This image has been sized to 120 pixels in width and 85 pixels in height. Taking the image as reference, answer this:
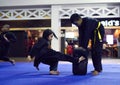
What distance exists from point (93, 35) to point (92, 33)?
59 mm

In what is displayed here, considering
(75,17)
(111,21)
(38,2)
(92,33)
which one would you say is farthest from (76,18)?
(111,21)

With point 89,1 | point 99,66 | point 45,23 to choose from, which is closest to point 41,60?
point 99,66

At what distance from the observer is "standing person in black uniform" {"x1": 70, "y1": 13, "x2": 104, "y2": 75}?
555 centimetres

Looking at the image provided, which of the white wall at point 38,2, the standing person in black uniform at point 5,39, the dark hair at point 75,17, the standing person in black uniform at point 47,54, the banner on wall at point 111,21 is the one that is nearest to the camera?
the dark hair at point 75,17

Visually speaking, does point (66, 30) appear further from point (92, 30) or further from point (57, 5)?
point (92, 30)

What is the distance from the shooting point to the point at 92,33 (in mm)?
5746

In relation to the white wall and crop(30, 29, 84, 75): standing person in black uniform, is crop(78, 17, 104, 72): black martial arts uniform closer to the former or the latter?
crop(30, 29, 84, 75): standing person in black uniform

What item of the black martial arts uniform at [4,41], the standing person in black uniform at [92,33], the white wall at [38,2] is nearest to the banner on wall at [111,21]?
the white wall at [38,2]

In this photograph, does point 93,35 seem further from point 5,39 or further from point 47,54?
point 5,39

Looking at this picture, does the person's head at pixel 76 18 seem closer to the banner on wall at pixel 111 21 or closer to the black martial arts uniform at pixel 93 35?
the black martial arts uniform at pixel 93 35

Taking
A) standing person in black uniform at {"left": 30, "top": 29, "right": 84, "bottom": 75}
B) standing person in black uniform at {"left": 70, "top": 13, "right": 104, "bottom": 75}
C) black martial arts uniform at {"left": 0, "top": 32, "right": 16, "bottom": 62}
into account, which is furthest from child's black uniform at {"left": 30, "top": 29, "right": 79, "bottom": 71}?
black martial arts uniform at {"left": 0, "top": 32, "right": 16, "bottom": 62}

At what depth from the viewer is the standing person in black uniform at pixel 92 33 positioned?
18.2 feet

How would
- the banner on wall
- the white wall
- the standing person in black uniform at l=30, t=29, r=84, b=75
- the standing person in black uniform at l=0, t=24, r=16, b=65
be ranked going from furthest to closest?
the banner on wall → the white wall → the standing person in black uniform at l=0, t=24, r=16, b=65 → the standing person in black uniform at l=30, t=29, r=84, b=75

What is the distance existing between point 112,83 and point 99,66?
124 cm
